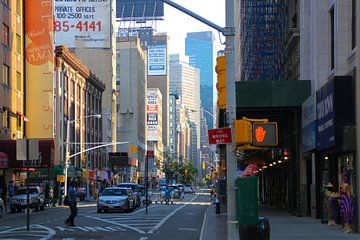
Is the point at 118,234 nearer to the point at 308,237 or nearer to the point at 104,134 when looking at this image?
the point at 308,237

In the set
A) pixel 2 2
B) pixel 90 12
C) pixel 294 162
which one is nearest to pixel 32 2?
pixel 2 2

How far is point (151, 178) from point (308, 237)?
139 m

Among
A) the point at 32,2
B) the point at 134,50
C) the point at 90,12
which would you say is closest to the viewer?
the point at 32,2

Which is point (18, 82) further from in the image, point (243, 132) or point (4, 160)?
point (243, 132)

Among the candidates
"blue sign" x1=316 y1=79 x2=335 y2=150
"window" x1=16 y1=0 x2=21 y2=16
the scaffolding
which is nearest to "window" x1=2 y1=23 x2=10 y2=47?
"window" x1=16 y1=0 x2=21 y2=16

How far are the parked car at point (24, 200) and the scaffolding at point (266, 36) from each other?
1803 centimetres

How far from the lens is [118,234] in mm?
21406

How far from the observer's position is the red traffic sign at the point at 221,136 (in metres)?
11.8

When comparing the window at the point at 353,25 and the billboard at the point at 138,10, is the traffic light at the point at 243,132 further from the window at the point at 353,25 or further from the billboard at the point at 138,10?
the billboard at the point at 138,10

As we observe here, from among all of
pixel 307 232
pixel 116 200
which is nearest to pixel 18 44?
pixel 116 200

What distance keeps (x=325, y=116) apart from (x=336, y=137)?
1965mm

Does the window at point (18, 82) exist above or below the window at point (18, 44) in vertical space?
below

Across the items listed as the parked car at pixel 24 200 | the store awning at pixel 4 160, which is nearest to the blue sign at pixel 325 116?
the parked car at pixel 24 200

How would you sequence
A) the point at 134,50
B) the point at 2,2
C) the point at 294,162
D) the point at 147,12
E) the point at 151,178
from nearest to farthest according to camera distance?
the point at 294,162 → the point at 2,2 → the point at 134,50 → the point at 151,178 → the point at 147,12
